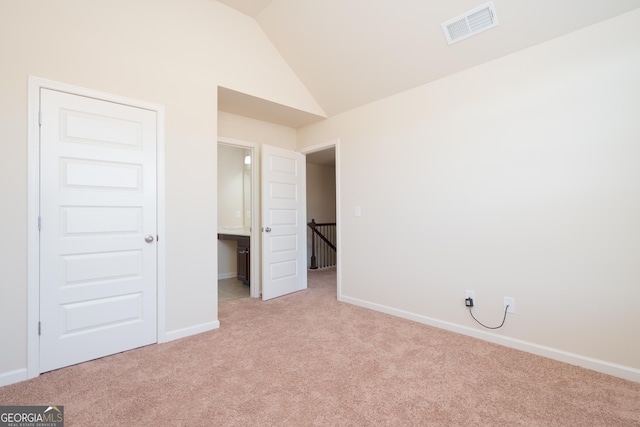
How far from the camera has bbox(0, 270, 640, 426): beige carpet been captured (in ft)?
5.30

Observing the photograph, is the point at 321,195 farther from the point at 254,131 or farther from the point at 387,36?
the point at 387,36

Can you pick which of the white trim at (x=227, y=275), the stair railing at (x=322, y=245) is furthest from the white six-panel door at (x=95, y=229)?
the stair railing at (x=322, y=245)

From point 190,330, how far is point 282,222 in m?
1.81

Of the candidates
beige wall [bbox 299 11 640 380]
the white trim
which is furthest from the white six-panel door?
the white trim

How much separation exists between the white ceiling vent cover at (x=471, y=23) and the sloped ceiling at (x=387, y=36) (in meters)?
0.04

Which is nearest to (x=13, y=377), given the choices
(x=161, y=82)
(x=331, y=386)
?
(x=331, y=386)

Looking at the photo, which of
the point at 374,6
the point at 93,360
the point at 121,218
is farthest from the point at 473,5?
the point at 93,360

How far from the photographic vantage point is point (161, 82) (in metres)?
2.67

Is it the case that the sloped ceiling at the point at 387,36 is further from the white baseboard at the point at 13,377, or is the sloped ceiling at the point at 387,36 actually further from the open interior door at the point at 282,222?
the white baseboard at the point at 13,377

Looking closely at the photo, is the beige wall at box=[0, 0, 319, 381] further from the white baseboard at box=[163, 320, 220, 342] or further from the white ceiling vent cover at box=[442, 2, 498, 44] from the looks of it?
the white ceiling vent cover at box=[442, 2, 498, 44]

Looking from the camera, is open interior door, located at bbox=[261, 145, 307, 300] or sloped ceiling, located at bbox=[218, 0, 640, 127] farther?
open interior door, located at bbox=[261, 145, 307, 300]

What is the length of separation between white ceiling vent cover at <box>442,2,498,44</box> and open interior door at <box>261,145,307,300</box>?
7.90 feet

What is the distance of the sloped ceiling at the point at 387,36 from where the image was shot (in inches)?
85.4

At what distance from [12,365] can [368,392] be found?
7.77ft
